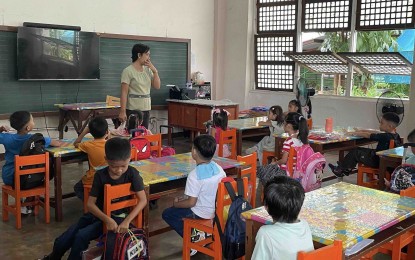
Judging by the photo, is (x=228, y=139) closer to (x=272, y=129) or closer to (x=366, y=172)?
(x=272, y=129)

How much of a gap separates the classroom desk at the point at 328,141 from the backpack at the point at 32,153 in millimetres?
2373

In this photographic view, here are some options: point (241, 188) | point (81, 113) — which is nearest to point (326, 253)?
point (241, 188)

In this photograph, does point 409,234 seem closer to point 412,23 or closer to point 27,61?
point 412,23

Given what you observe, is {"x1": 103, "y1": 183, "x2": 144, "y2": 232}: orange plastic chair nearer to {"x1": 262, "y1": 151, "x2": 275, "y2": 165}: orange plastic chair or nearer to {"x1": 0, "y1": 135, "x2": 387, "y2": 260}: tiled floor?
{"x1": 0, "y1": 135, "x2": 387, "y2": 260}: tiled floor

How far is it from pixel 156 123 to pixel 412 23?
14.8 ft

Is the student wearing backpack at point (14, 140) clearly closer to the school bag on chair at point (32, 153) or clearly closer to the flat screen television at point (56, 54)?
the school bag on chair at point (32, 153)

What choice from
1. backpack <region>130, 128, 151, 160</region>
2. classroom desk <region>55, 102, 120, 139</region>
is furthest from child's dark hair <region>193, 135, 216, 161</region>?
classroom desk <region>55, 102, 120, 139</region>

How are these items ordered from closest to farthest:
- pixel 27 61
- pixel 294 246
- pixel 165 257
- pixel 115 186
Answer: pixel 294 246
pixel 115 186
pixel 165 257
pixel 27 61

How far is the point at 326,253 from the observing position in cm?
174

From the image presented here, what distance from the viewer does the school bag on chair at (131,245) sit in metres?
2.56

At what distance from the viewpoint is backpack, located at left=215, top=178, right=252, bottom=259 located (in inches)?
104

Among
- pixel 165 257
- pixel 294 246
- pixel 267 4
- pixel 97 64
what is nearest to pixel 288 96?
pixel 267 4

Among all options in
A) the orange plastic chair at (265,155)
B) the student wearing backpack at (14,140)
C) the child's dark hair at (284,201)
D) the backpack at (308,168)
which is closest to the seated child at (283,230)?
the child's dark hair at (284,201)

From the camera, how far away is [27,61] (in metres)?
6.40
